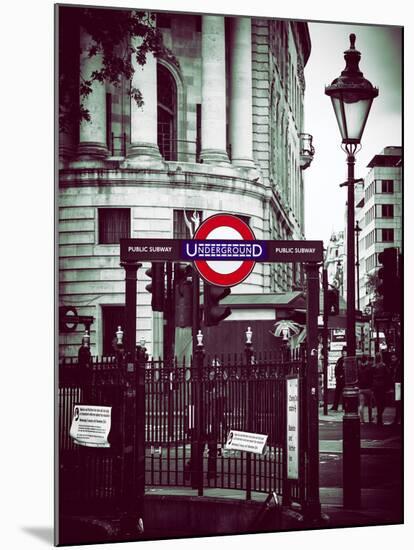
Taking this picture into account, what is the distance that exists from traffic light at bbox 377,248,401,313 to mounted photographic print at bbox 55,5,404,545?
1 centimetres

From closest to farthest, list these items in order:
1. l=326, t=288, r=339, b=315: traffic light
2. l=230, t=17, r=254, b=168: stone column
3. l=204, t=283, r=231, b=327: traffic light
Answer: l=204, t=283, r=231, b=327: traffic light < l=230, t=17, r=254, b=168: stone column < l=326, t=288, r=339, b=315: traffic light

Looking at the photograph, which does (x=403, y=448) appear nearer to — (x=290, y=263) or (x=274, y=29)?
(x=290, y=263)

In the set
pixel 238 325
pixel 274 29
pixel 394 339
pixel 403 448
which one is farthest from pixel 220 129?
pixel 403 448

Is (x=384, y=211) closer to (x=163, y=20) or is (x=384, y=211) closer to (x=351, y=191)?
(x=351, y=191)

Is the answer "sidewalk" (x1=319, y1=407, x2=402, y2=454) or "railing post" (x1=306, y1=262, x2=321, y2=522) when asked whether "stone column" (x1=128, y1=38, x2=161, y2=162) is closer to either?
"railing post" (x1=306, y1=262, x2=321, y2=522)

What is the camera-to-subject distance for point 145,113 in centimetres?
1432

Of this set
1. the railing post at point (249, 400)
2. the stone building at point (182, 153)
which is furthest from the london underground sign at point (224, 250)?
the railing post at point (249, 400)

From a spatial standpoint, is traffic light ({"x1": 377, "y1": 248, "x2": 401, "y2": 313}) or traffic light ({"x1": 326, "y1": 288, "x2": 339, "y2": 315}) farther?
traffic light ({"x1": 377, "y1": 248, "x2": 401, "y2": 313})

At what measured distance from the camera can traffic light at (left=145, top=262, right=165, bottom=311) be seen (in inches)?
558

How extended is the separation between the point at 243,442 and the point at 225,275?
6.02ft

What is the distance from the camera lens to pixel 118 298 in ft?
45.7

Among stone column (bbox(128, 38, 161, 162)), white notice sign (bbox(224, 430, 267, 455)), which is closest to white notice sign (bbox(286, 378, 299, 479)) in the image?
white notice sign (bbox(224, 430, 267, 455))

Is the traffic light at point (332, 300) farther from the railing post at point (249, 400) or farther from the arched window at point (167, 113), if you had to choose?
the arched window at point (167, 113)

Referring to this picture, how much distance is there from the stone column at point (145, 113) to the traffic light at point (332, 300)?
2552 millimetres
